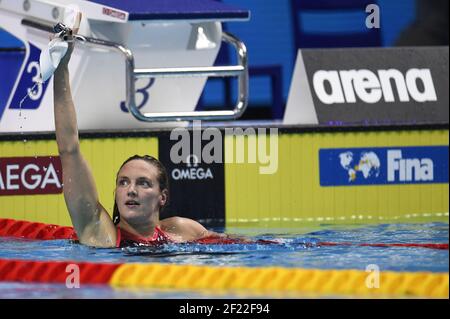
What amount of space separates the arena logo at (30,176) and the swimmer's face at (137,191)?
1.47 metres

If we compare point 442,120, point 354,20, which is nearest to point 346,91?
point 442,120

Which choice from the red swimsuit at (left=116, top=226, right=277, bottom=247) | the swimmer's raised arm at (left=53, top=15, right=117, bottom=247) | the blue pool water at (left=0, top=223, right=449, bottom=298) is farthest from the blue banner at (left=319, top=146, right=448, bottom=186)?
the swimmer's raised arm at (left=53, top=15, right=117, bottom=247)

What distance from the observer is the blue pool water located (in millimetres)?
6188

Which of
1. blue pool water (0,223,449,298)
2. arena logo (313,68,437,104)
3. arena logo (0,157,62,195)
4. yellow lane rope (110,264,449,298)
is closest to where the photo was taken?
yellow lane rope (110,264,449,298)

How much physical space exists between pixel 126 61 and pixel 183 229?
1.22m

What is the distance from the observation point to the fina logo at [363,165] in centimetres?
815

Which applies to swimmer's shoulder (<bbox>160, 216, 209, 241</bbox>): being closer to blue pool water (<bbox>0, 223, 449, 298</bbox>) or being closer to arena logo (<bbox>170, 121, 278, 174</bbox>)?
blue pool water (<bbox>0, 223, 449, 298</bbox>)

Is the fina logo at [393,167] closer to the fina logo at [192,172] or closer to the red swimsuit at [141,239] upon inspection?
the fina logo at [192,172]

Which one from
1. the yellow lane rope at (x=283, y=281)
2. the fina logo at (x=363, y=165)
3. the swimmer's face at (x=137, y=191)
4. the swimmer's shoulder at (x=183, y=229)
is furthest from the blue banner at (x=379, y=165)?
the yellow lane rope at (x=283, y=281)

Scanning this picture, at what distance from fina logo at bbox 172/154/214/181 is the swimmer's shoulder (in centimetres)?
113

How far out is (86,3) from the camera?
7883 mm

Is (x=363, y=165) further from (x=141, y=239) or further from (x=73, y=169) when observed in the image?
(x=73, y=169)

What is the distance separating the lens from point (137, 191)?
6.27m
